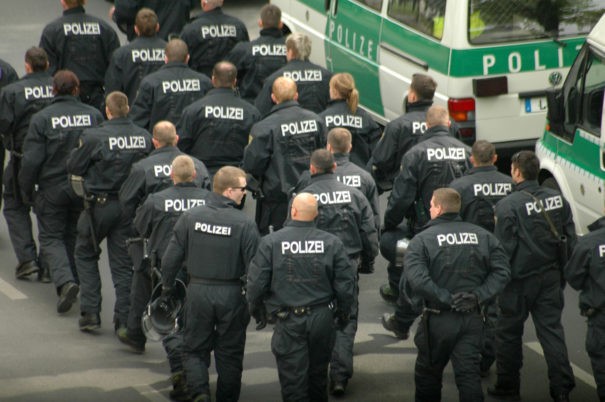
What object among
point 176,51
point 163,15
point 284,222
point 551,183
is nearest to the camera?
point 284,222

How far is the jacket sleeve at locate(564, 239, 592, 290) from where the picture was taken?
10.2m

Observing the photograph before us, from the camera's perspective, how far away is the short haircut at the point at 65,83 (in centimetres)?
1275

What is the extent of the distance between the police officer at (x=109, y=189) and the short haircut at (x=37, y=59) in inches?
58.8

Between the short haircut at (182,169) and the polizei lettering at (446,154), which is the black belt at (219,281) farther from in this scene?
the polizei lettering at (446,154)

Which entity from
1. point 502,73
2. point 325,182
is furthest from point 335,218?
point 502,73

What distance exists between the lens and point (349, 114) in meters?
13.0

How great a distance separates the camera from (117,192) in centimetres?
1229

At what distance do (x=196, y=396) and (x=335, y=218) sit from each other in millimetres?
1649

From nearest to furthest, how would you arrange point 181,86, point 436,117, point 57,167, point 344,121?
point 436,117 < point 57,167 < point 344,121 < point 181,86

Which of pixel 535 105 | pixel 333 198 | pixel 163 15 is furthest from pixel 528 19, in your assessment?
pixel 163 15

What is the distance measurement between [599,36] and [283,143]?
2.76 meters

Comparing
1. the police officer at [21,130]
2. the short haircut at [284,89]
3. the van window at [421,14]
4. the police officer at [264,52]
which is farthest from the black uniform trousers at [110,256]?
the van window at [421,14]

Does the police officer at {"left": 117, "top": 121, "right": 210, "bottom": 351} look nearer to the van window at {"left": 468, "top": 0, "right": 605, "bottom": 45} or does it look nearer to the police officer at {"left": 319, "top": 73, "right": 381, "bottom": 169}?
the police officer at {"left": 319, "top": 73, "right": 381, "bottom": 169}

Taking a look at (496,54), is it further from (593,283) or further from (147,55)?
(593,283)
